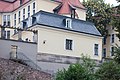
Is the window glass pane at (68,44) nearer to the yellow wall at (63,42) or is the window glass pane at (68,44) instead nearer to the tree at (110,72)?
the yellow wall at (63,42)

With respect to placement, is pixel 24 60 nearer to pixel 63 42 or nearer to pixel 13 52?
pixel 13 52

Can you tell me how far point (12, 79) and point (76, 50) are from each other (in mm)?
12986

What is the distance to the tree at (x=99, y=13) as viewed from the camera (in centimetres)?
5612

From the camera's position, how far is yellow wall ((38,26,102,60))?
3519 cm

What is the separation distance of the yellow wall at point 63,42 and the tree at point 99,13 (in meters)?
14.9

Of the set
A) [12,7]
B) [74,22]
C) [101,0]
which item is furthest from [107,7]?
[74,22]

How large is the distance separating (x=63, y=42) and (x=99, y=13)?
68.7 ft

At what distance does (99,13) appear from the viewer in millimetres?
56938

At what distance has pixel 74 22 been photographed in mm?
40406

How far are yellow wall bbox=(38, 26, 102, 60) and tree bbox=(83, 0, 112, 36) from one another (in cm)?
1487

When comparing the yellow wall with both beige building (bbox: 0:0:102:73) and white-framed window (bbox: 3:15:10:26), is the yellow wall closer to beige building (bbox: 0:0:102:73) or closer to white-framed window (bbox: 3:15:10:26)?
beige building (bbox: 0:0:102:73)

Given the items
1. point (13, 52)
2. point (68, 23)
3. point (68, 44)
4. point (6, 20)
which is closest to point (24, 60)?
point (13, 52)

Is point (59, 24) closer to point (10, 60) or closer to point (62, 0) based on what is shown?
point (10, 60)

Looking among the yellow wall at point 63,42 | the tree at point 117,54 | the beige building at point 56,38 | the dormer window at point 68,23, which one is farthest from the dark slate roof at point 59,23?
the tree at point 117,54
